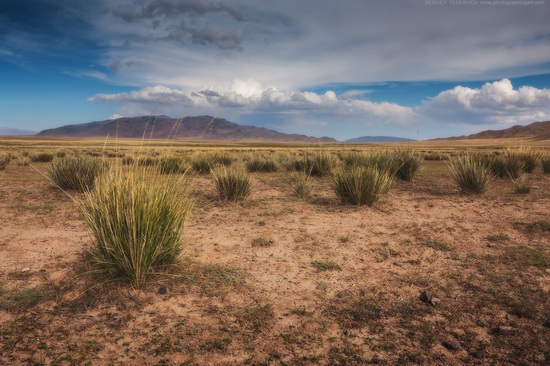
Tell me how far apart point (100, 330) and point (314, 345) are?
2089 mm

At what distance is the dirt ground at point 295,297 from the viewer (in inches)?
129

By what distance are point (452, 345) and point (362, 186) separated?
19.8 feet

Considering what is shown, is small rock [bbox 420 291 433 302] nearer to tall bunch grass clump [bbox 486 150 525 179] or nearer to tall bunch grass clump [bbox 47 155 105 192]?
tall bunch grass clump [bbox 47 155 105 192]

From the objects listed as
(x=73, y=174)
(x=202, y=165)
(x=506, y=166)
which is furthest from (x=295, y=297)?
(x=202, y=165)

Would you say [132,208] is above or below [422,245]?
above

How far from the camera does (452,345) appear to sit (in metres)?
3.35

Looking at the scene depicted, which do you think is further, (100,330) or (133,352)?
(100,330)

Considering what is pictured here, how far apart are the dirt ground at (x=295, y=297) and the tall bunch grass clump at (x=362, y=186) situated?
4.53ft

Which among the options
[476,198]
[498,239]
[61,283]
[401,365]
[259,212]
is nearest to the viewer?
[401,365]

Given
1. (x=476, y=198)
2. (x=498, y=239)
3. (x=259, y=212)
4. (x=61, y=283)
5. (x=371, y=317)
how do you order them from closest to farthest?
(x=371, y=317) < (x=61, y=283) < (x=498, y=239) < (x=259, y=212) < (x=476, y=198)

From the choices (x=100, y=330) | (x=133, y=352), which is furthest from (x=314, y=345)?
(x=100, y=330)

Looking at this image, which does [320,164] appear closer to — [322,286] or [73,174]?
[73,174]

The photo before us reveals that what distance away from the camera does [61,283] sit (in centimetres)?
448

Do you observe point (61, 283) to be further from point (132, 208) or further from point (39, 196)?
point (39, 196)
